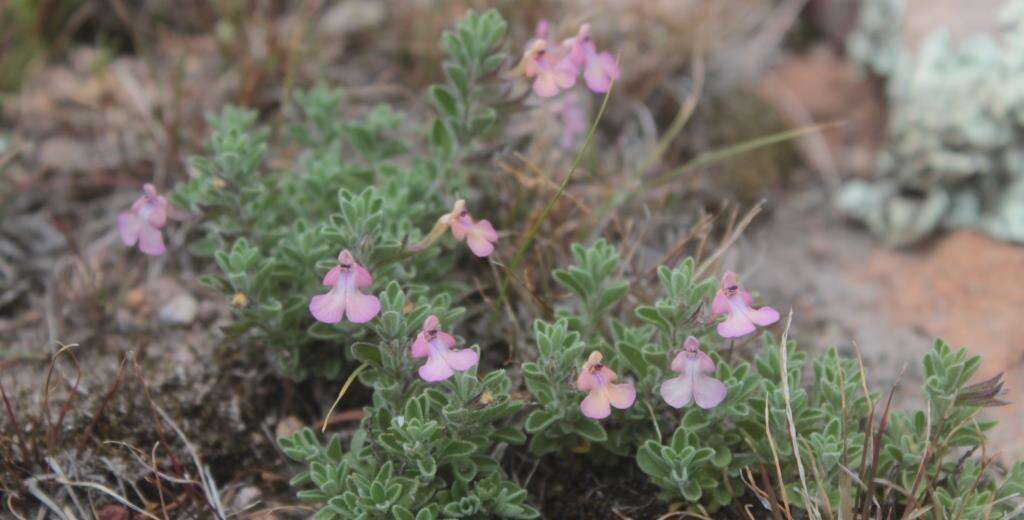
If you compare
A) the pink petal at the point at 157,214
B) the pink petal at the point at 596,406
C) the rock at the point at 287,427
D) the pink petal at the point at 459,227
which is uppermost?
the pink petal at the point at 157,214

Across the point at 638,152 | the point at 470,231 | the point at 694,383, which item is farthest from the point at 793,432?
the point at 638,152

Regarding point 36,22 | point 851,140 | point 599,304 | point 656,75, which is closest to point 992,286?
point 851,140

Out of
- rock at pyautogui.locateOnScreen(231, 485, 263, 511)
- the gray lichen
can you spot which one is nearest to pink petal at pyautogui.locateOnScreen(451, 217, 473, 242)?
rock at pyautogui.locateOnScreen(231, 485, 263, 511)

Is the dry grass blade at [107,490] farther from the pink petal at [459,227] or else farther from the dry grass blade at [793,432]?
the dry grass blade at [793,432]

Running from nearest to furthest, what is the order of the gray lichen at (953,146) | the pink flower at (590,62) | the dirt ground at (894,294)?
the pink flower at (590,62)
the dirt ground at (894,294)
the gray lichen at (953,146)

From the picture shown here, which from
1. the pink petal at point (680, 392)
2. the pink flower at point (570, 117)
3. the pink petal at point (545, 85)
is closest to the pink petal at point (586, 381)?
the pink petal at point (680, 392)

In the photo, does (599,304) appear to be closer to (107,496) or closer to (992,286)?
(107,496)
